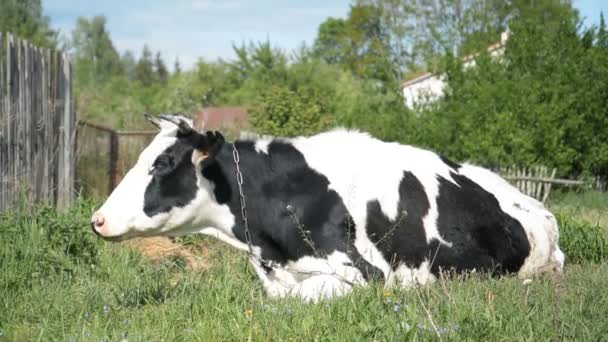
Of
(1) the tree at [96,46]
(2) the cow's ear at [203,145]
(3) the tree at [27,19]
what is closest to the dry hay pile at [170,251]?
(2) the cow's ear at [203,145]

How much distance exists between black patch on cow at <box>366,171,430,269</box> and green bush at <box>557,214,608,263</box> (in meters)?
2.05

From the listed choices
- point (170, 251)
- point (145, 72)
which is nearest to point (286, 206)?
point (170, 251)

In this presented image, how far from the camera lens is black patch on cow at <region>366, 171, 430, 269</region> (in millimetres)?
5594

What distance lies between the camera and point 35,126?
8.68 m

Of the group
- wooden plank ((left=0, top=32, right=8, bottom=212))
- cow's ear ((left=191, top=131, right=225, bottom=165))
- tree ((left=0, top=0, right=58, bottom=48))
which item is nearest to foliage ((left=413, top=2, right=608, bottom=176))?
wooden plank ((left=0, top=32, right=8, bottom=212))

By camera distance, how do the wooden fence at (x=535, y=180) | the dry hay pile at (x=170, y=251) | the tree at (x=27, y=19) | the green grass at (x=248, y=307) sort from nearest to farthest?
the green grass at (x=248, y=307), the dry hay pile at (x=170, y=251), the wooden fence at (x=535, y=180), the tree at (x=27, y=19)

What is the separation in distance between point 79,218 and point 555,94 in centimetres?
1294

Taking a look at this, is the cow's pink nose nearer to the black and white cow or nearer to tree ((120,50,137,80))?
the black and white cow

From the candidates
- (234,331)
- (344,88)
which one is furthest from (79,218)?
(344,88)

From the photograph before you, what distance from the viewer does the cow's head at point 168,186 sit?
206 inches

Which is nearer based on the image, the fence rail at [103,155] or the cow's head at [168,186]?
the cow's head at [168,186]

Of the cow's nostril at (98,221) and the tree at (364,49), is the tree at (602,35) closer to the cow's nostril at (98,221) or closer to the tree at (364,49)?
the cow's nostril at (98,221)

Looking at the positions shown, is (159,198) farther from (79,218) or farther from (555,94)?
(555,94)

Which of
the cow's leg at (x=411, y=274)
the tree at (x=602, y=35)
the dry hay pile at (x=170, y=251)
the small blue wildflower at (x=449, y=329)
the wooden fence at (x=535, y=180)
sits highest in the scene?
the tree at (x=602, y=35)
